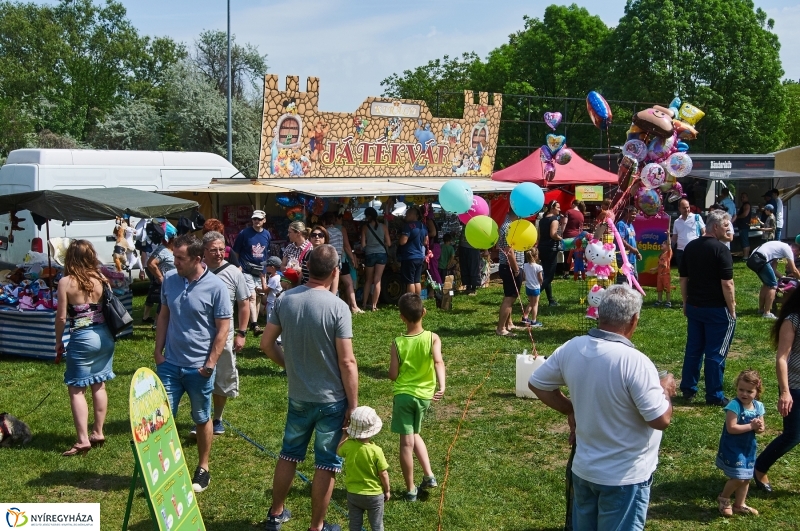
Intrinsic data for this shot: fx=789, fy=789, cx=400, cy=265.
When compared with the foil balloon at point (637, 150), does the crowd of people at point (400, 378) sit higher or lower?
lower

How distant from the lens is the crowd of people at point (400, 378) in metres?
3.41

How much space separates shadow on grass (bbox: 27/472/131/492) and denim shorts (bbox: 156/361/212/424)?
79 centimetres

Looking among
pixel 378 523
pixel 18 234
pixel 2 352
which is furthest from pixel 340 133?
pixel 378 523

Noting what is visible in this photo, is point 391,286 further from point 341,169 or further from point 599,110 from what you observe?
point 599,110

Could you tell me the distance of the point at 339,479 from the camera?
5676 millimetres

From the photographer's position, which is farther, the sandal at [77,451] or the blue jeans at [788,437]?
the sandal at [77,451]

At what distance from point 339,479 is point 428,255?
24.9ft

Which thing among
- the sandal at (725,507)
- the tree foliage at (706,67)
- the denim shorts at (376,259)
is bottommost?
the sandal at (725,507)

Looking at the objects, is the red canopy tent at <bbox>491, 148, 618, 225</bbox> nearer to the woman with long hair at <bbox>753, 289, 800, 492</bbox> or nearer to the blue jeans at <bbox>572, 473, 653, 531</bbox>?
the woman with long hair at <bbox>753, 289, 800, 492</bbox>

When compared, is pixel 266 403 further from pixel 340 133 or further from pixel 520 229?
pixel 340 133

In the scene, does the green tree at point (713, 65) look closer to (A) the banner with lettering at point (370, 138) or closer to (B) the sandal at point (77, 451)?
(A) the banner with lettering at point (370, 138)

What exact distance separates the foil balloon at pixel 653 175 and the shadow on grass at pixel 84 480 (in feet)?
22.3

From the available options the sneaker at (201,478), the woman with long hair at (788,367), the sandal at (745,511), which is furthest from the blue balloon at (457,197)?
the sandal at (745,511)

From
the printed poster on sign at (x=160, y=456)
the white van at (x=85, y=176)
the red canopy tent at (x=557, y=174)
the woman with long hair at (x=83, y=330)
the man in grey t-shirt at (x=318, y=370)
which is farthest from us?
the red canopy tent at (x=557, y=174)
